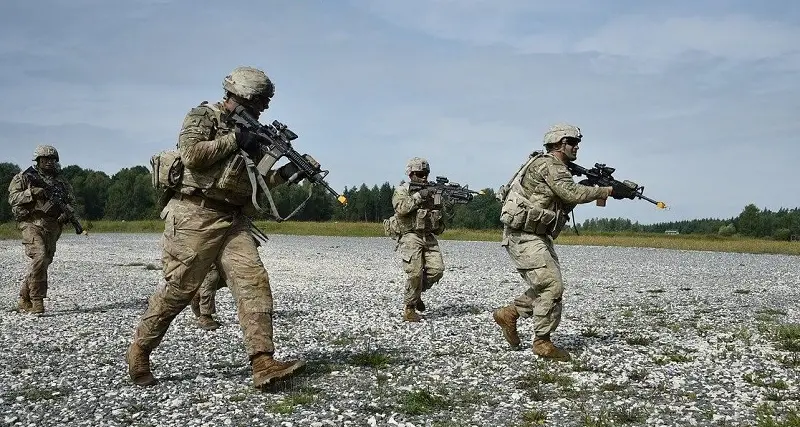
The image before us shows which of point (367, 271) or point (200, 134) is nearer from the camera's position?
point (200, 134)

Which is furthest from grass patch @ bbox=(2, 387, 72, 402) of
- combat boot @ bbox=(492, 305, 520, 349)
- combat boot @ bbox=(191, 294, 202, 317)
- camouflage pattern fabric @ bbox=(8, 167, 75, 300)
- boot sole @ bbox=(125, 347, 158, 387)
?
camouflage pattern fabric @ bbox=(8, 167, 75, 300)

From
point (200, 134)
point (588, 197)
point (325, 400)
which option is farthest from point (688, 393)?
point (200, 134)

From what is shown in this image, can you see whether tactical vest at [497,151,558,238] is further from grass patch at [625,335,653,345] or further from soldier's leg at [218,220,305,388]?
soldier's leg at [218,220,305,388]

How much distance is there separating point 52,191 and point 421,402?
409 inches

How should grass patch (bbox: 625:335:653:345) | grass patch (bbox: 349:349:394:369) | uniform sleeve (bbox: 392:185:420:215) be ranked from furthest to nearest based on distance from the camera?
1. uniform sleeve (bbox: 392:185:420:215)
2. grass patch (bbox: 625:335:653:345)
3. grass patch (bbox: 349:349:394:369)

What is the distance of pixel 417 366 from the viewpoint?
29.1ft

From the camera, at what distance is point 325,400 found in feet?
23.6

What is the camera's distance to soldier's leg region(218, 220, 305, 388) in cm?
739

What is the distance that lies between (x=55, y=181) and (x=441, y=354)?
9308 millimetres

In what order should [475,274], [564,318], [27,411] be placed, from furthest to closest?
[475,274] → [564,318] → [27,411]

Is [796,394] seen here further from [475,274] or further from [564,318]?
[475,274]

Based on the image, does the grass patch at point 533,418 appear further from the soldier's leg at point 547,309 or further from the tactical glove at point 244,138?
the tactical glove at point 244,138

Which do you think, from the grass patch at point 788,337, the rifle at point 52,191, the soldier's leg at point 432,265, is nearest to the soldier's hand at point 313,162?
the soldier's leg at point 432,265

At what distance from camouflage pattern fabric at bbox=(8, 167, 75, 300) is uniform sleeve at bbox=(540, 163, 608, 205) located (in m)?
10.2
